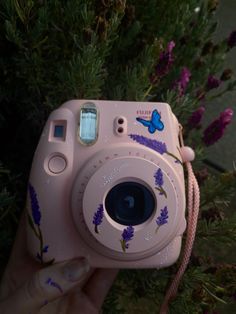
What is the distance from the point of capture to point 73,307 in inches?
32.5

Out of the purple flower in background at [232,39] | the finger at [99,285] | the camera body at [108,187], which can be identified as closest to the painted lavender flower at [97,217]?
the camera body at [108,187]

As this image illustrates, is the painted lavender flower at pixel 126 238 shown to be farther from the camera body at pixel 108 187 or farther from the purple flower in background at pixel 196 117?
the purple flower in background at pixel 196 117

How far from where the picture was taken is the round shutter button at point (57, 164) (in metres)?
0.70

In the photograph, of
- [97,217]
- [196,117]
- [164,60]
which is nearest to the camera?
[97,217]

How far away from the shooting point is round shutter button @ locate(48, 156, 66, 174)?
27.6 inches

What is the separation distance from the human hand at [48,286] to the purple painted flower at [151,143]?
0.69 ft

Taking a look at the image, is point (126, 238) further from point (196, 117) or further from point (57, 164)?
point (196, 117)

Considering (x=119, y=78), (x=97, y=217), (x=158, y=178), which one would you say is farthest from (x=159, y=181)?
(x=119, y=78)

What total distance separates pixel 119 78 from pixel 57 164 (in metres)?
0.39

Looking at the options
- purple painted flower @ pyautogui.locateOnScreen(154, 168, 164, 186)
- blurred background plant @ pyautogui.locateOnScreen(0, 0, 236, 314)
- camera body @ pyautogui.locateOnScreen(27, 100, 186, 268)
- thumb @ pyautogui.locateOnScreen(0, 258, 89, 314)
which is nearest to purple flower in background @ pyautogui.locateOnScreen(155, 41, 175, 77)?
blurred background plant @ pyautogui.locateOnScreen(0, 0, 236, 314)

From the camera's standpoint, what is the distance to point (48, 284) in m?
0.68

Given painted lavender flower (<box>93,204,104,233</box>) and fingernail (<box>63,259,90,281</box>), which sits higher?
painted lavender flower (<box>93,204,104,233</box>)

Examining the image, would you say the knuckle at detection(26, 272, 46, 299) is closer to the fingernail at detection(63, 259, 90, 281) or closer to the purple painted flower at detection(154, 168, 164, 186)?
the fingernail at detection(63, 259, 90, 281)

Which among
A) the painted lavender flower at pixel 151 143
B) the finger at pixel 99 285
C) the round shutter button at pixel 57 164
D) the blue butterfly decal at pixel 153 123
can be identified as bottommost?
the finger at pixel 99 285
